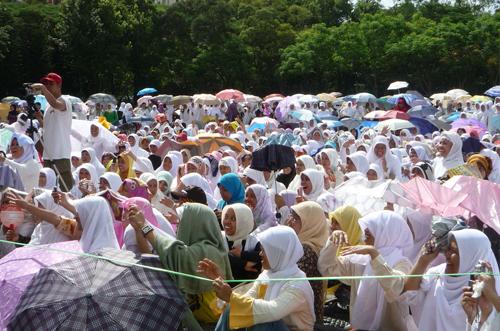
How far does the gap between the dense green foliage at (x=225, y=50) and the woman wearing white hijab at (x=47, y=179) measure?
2979 cm

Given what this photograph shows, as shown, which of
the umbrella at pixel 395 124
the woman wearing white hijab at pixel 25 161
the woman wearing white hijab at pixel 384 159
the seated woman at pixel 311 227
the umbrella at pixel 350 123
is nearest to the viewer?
the seated woman at pixel 311 227

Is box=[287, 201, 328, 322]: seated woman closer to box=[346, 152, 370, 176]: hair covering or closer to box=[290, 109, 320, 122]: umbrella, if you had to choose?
box=[346, 152, 370, 176]: hair covering

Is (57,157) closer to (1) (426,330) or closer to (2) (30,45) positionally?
(1) (426,330)

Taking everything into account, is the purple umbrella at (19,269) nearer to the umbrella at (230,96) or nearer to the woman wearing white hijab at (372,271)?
the woman wearing white hijab at (372,271)

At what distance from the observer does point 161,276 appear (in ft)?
14.7

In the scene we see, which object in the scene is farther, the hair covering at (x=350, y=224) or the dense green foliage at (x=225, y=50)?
the dense green foliage at (x=225, y=50)

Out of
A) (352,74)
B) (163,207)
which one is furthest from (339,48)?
(163,207)

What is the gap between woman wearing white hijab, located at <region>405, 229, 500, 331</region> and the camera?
4.38 metres

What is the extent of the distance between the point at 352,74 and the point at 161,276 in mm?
38468

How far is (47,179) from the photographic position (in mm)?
8594

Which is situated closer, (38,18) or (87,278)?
(87,278)

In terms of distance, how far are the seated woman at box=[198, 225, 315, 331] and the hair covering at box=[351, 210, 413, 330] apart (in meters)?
0.60

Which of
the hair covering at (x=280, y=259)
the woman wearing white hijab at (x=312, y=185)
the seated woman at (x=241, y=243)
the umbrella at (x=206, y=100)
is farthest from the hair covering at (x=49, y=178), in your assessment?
the umbrella at (x=206, y=100)

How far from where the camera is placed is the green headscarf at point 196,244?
480 cm
